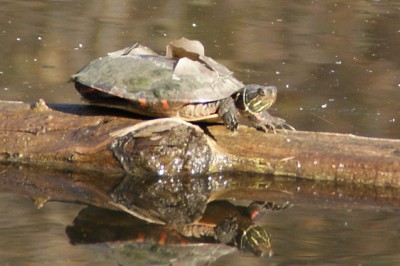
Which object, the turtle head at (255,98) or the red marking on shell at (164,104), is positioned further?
the turtle head at (255,98)

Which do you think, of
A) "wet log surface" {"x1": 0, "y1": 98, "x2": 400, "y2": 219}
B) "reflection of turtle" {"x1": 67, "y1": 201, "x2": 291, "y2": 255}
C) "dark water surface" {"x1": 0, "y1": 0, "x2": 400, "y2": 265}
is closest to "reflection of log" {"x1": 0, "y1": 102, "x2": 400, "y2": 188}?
"wet log surface" {"x1": 0, "y1": 98, "x2": 400, "y2": 219}

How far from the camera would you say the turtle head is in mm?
5400

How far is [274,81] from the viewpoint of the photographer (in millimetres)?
8148

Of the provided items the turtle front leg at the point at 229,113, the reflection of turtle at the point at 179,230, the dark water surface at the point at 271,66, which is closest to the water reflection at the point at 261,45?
the dark water surface at the point at 271,66

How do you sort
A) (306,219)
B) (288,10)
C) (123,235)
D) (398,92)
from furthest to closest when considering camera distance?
(288,10)
(398,92)
(306,219)
(123,235)

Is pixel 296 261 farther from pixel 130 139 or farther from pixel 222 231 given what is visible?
pixel 130 139

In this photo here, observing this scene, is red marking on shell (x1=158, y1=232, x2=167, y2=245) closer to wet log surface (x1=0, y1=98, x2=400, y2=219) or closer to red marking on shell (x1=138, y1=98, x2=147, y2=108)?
wet log surface (x1=0, y1=98, x2=400, y2=219)

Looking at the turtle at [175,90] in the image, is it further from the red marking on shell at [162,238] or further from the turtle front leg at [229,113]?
the red marking on shell at [162,238]

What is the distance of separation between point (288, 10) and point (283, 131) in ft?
21.9

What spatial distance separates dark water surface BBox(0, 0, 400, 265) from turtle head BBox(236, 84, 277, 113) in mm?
620

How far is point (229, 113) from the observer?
17.6ft

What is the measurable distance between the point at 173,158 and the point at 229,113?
14.3 inches

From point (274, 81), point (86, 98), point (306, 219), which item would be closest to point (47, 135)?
point (86, 98)

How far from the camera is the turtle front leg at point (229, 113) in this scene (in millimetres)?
5340
